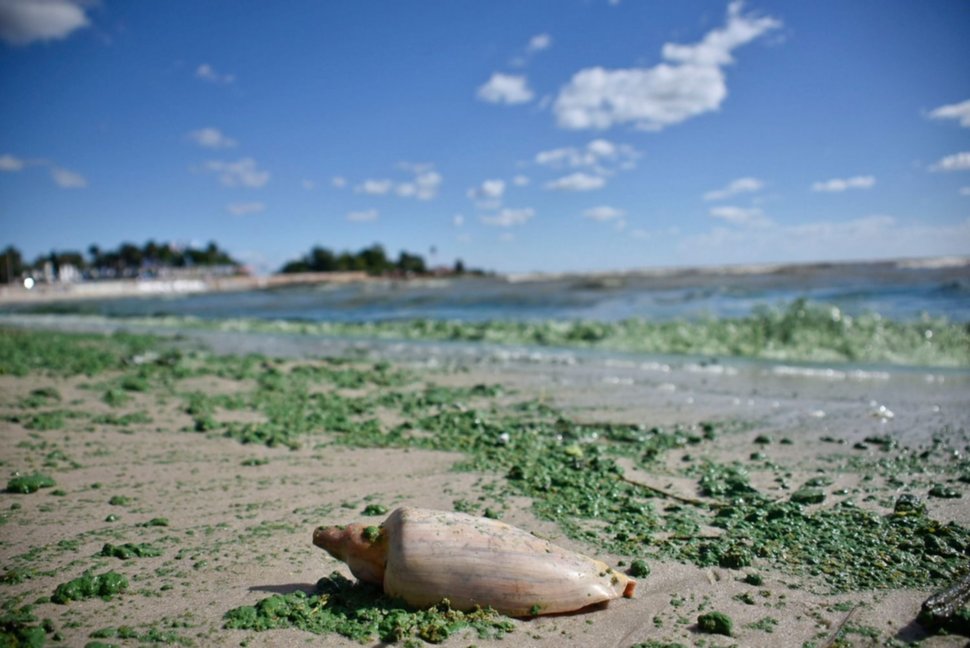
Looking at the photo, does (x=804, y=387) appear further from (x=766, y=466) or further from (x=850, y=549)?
(x=850, y=549)

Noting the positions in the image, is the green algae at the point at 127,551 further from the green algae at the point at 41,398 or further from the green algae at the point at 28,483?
the green algae at the point at 41,398

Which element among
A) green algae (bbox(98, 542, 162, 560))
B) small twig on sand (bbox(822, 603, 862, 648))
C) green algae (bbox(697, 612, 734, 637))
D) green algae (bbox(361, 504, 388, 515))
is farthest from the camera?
green algae (bbox(361, 504, 388, 515))

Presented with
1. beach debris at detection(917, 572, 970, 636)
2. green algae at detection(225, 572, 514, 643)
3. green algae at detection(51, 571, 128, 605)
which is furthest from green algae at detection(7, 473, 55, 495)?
beach debris at detection(917, 572, 970, 636)

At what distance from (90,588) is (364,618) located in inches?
57.9

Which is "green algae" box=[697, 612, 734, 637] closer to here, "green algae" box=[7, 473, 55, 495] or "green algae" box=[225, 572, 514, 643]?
"green algae" box=[225, 572, 514, 643]

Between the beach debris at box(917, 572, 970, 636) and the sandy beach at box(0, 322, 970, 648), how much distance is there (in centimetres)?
8

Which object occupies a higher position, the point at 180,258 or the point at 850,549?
the point at 180,258

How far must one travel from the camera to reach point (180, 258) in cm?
13188

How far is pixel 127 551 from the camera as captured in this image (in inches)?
138

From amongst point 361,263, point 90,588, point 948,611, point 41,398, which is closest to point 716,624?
point 948,611

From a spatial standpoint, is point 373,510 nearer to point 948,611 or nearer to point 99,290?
point 948,611

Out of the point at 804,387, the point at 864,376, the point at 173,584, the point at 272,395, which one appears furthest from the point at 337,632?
the point at 864,376

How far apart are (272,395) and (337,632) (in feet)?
21.2

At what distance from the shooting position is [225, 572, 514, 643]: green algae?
2.70 m
